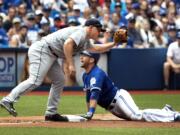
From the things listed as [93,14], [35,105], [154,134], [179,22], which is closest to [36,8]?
[93,14]

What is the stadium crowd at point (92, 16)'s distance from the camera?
56.2 ft

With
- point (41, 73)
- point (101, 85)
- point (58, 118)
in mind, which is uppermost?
point (41, 73)

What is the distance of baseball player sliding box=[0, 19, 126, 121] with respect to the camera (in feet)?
30.2

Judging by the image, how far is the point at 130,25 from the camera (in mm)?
18469

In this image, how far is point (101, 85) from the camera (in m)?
9.37

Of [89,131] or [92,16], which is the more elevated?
[92,16]

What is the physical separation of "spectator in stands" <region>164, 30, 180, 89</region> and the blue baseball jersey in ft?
27.1

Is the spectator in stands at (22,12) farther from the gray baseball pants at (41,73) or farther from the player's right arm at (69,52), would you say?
the player's right arm at (69,52)

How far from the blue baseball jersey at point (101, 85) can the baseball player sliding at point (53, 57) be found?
273 millimetres

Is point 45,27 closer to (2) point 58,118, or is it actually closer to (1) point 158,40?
(1) point 158,40

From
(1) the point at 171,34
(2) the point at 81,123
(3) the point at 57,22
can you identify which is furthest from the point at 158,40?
(2) the point at 81,123

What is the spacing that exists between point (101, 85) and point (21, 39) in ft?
25.8

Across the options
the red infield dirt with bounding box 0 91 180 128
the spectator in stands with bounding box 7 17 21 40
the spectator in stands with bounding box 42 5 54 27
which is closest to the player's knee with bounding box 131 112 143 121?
the red infield dirt with bounding box 0 91 180 128

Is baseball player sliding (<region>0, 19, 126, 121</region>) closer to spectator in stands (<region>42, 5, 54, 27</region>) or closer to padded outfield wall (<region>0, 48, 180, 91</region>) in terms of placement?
padded outfield wall (<region>0, 48, 180, 91</region>)
